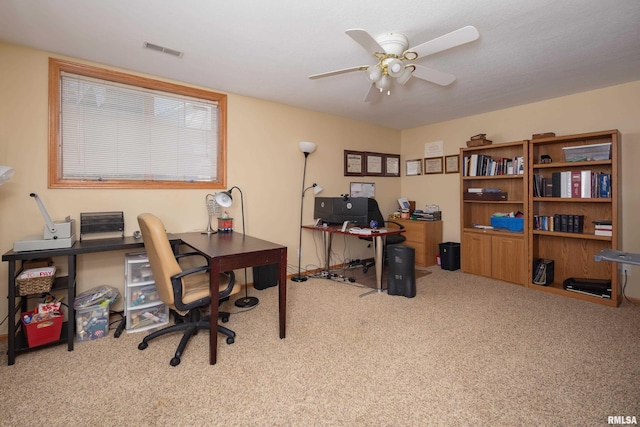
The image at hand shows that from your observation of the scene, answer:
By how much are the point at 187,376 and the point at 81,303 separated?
120 cm

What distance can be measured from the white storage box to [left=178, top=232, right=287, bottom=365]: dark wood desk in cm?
331

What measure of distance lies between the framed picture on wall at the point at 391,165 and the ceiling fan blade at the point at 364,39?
326cm

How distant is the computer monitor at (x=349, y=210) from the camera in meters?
3.69

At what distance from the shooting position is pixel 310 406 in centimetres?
167

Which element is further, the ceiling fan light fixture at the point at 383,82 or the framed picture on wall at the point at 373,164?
the framed picture on wall at the point at 373,164

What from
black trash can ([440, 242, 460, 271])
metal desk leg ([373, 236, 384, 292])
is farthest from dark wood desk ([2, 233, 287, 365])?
black trash can ([440, 242, 460, 271])

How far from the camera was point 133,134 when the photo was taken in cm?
300

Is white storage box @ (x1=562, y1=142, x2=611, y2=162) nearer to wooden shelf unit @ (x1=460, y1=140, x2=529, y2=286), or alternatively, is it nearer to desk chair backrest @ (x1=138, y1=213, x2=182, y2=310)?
wooden shelf unit @ (x1=460, y1=140, x2=529, y2=286)

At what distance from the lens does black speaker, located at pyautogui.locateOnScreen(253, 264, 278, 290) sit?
3656mm

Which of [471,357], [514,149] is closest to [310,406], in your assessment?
[471,357]

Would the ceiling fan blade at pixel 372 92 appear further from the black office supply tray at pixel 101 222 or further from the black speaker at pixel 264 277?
the black office supply tray at pixel 101 222

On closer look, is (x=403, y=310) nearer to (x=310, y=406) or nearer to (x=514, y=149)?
(x=310, y=406)

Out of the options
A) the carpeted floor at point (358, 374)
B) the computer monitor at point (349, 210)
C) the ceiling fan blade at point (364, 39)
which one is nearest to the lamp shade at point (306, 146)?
the computer monitor at point (349, 210)

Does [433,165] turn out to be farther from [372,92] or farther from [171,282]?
[171,282]
